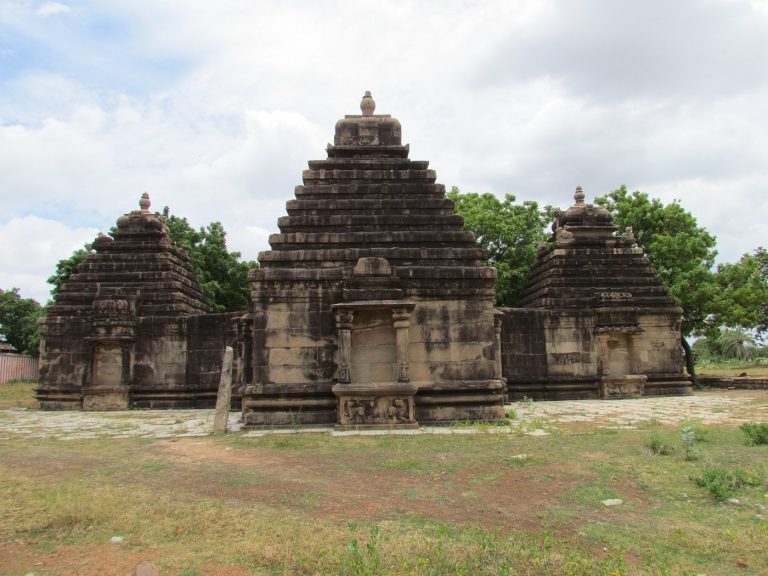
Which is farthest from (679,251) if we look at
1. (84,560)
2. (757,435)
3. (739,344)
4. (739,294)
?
(739,344)

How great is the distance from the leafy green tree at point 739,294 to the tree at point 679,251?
1.61ft

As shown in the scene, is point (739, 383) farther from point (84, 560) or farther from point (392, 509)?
point (84, 560)

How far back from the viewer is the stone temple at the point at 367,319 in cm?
1260

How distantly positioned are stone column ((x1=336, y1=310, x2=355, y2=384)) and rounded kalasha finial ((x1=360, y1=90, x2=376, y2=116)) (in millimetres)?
6500

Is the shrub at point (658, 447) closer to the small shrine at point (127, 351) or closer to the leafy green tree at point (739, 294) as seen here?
the small shrine at point (127, 351)

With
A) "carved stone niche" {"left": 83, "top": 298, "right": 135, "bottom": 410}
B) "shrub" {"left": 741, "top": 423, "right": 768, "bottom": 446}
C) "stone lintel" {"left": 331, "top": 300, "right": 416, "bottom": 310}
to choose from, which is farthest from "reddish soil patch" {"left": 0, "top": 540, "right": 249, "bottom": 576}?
"carved stone niche" {"left": 83, "top": 298, "right": 135, "bottom": 410}

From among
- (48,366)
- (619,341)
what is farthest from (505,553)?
(48,366)

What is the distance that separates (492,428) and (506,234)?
1865 centimetres

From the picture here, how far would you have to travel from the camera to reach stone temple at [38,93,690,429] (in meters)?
12.6

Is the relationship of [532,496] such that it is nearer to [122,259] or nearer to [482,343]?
[482,343]

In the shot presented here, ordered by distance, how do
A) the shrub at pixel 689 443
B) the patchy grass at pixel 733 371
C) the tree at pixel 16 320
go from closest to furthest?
the shrub at pixel 689 443 < the patchy grass at pixel 733 371 < the tree at pixel 16 320

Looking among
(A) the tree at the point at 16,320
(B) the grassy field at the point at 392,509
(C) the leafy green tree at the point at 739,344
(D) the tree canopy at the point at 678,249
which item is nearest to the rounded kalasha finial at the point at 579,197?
(D) the tree canopy at the point at 678,249

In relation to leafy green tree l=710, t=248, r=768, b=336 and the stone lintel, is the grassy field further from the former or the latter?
leafy green tree l=710, t=248, r=768, b=336

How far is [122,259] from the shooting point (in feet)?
69.2
